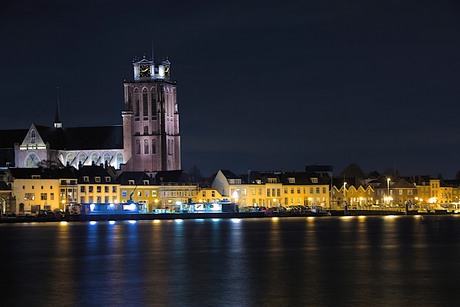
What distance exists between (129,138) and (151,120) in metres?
5.05

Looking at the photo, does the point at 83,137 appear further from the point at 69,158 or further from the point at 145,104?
the point at 145,104

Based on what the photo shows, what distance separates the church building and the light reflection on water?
92295mm

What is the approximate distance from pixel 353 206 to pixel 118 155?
4130cm

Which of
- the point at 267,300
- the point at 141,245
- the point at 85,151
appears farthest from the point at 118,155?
the point at 267,300

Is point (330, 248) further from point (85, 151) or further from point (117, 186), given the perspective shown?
point (85, 151)

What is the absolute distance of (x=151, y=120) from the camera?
169625 millimetres

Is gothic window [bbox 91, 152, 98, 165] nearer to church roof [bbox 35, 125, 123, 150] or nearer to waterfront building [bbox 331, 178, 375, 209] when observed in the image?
church roof [bbox 35, 125, 123, 150]

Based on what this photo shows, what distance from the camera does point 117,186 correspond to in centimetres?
14400

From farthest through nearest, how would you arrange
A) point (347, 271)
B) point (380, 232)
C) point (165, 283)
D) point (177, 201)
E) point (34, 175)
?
point (177, 201), point (34, 175), point (380, 232), point (347, 271), point (165, 283)

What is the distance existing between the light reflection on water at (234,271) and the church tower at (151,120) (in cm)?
9150

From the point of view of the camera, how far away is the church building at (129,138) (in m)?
164

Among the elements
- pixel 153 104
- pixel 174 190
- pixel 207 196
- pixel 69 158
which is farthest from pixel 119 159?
pixel 207 196

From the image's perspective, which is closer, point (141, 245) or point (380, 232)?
point (141, 245)

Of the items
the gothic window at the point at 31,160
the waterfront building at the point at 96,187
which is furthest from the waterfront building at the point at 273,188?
the gothic window at the point at 31,160
